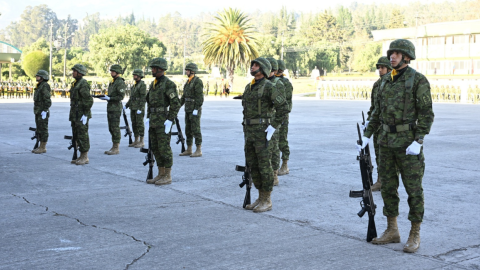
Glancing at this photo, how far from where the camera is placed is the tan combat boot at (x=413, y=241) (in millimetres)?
5562

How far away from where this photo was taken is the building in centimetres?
7144

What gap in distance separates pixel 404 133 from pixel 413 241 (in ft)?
3.53

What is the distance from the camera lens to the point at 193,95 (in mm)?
12688

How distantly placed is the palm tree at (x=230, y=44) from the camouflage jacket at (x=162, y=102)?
57296 millimetres

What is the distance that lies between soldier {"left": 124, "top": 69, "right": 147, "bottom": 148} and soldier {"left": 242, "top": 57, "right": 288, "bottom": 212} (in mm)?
6745

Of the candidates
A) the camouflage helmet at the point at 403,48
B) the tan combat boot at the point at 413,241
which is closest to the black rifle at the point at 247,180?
the tan combat boot at the point at 413,241

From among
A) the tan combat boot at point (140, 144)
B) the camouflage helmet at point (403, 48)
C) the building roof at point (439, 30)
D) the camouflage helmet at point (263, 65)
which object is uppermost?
the building roof at point (439, 30)

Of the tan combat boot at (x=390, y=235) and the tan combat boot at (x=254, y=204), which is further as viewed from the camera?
the tan combat boot at (x=254, y=204)

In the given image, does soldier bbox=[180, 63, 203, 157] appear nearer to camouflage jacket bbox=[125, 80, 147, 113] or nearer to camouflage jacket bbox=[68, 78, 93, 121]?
camouflage jacket bbox=[125, 80, 147, 113]

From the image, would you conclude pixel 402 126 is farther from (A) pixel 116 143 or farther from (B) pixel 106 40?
(B) pixel 106 40

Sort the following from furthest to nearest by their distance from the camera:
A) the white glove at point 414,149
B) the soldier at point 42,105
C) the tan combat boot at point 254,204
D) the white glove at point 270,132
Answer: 1. the soldier at point 42,105
2. the tan combat boot at point 254,204
3. the white glove at point 270,132
4. the white glove at point 414,149

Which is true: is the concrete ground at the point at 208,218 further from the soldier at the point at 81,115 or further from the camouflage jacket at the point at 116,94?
the camouflage jacket at the point at 116,94

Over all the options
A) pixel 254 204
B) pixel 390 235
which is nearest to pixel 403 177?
pixel 390 235

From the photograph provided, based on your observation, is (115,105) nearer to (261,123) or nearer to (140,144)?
(140,144)
